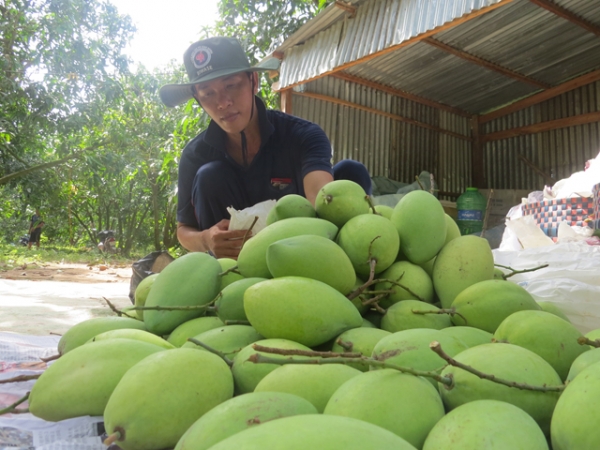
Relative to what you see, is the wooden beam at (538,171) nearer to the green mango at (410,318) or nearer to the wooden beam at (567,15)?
the wooden beam at (567,15)

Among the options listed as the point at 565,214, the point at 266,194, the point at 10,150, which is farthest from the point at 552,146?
the point at 10,150

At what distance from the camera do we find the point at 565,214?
3480 millimetres

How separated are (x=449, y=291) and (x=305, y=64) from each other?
14.4 ft

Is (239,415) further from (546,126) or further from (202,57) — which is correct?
A: (546,126)

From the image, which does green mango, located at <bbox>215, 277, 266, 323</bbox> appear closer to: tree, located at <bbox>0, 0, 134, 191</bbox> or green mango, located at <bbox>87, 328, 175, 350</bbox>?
green mango, located at <bbox>87, 328, 175, 350</bbox>

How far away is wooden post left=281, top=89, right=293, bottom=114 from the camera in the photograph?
18.4ft

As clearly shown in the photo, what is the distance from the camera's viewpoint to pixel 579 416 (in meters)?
0.58

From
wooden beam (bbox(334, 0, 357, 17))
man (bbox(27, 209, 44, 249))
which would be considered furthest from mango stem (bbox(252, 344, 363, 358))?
man (bbox(27, 209, 44, 249))

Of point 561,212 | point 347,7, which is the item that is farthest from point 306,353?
point 347,7

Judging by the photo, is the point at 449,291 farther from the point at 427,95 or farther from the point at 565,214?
the point at 427,95

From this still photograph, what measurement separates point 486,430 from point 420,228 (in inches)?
28.8

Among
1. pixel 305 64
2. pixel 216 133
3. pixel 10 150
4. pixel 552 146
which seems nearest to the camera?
pixel 216 133

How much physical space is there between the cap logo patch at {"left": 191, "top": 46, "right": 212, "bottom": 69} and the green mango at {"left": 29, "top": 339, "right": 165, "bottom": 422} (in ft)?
6.32

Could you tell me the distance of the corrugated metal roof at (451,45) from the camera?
4117 mm
